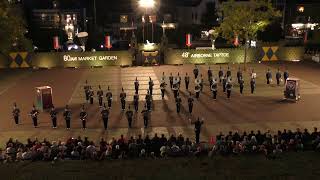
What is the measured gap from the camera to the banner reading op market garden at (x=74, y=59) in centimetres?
4441

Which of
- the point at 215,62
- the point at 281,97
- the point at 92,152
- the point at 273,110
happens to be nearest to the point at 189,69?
the point at 215,62

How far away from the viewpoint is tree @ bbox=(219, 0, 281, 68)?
44.5 m

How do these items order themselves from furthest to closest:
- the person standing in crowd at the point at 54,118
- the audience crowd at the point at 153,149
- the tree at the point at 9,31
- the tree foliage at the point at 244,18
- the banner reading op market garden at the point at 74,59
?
the tree foliage at the point at 244,18 < the banner reading op market garden at the point at 74,59 < the tree at the point at 9,31 < the person standing in crowd at the point at 54,118 < the audience crowd at the point at 153,149

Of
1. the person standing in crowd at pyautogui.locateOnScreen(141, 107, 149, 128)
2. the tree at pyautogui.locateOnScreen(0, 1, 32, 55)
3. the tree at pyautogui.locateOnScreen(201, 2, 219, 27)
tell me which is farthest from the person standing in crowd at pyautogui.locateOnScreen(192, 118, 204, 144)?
the tree at pyautogui.locateOnScreen(201, 2, 219, 27)

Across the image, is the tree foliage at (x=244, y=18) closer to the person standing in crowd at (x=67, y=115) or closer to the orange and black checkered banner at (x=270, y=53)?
the orange and black checkered banner at (x=270, y=53)

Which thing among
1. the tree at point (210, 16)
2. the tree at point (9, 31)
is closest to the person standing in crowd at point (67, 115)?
the tree at point (9, 31)

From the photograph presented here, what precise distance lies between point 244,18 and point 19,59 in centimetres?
2367

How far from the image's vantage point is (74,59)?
44625mm

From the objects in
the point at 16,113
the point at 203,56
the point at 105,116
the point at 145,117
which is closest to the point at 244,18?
the point at 203,56

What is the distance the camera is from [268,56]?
4650 centimetres

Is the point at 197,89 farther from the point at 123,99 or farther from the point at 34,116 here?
the point at 34,116

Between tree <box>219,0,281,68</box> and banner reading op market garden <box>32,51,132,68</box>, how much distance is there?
41.6 ft

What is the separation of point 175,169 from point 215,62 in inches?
1283

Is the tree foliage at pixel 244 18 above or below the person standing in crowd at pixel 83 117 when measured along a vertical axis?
above
